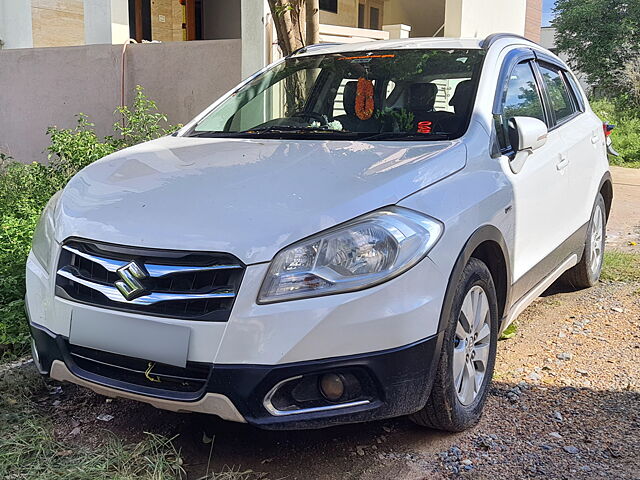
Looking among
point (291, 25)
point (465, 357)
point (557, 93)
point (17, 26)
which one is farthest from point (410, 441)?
point (17, 26)

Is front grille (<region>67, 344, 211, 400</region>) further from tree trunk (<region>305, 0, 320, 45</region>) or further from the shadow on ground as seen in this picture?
tree trunk (<region>305, 0, 320, 45</region>)

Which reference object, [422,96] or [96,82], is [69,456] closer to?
[422,96]

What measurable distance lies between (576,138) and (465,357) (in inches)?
85.2

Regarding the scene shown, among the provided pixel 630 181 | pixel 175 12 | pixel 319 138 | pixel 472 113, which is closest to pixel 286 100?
pixel 319 138

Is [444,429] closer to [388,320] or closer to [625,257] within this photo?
[388,320]

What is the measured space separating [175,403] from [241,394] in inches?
10.3

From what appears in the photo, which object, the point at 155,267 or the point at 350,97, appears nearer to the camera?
the point at 155,267

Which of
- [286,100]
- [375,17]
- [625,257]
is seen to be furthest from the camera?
[375,17]

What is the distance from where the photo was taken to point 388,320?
2.51 meters

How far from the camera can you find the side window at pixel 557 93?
4531mm

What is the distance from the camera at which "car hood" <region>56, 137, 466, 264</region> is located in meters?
2.54

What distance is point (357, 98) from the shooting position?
13.2ft

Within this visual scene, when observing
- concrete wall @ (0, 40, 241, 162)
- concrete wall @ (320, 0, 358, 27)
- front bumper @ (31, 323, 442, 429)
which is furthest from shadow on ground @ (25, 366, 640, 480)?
concrete wall @ (320, 0, 358, 27)

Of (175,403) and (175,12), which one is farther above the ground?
(175,12)
